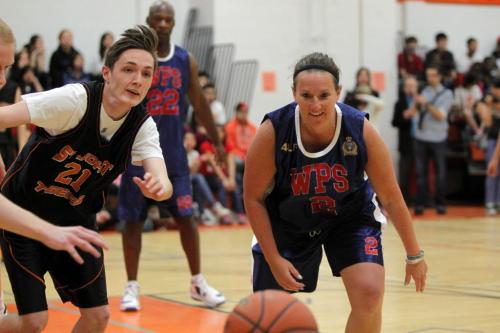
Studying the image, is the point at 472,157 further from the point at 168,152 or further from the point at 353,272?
the point at 353,272

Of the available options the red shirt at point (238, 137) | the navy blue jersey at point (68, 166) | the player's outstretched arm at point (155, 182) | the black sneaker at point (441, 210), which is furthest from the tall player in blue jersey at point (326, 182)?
the black sneaker at point (441, 210)

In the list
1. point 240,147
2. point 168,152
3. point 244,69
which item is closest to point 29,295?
point 168,152

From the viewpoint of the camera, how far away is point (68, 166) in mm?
4527

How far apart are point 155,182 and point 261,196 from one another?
737 mm

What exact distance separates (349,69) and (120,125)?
13.7 meters

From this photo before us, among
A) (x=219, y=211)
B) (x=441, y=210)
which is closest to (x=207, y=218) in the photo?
(x=219, y=211)

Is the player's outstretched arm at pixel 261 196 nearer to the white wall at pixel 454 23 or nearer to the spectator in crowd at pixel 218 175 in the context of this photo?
the spectator in crowd at pixel 218 175

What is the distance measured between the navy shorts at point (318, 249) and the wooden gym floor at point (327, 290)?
3.51ft

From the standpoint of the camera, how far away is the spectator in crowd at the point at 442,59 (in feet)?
59.9

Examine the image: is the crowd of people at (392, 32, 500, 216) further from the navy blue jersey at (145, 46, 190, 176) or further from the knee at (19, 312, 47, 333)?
the knee at (19, 312, 47, 333)

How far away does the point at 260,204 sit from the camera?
4719 mm

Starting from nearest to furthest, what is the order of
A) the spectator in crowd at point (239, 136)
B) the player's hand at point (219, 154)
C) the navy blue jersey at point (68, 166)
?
the navy blue jersey at point (68, 166)
the player's hand at point (219, 154)
the spectator in crowd at point (239, 136)

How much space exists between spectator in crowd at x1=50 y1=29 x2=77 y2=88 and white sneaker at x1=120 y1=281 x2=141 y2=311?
787 cm

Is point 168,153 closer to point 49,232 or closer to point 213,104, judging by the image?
point 49,232
